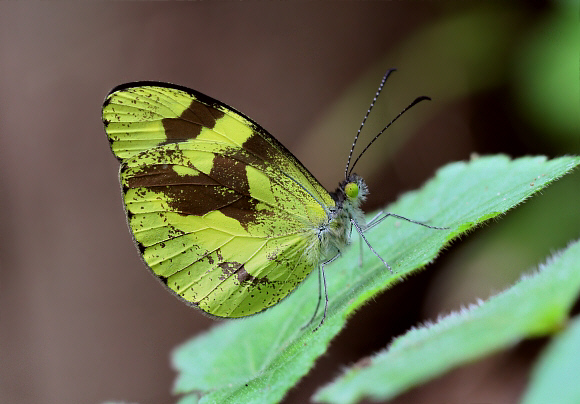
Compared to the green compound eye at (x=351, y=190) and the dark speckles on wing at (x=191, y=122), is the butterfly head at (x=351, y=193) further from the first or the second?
the dark speckles on wing at (x=191, y=122)

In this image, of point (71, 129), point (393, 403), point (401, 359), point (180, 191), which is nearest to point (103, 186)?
point (71, 129)

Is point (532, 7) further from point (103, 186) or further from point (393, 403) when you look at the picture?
point (103, 186)

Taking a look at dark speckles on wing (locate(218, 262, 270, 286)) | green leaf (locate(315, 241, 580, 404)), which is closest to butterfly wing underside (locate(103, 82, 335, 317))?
dark speckles on wing (locate(218, 262, 270, 286))

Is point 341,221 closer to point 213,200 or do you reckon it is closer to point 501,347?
point 213,200

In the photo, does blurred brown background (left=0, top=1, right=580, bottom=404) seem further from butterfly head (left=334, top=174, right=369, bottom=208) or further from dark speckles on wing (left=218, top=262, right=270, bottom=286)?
dark speckles on wing (left=218, top=262, right=270, bottom=286)

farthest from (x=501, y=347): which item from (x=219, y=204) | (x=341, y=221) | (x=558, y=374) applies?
(x=219, y=204)

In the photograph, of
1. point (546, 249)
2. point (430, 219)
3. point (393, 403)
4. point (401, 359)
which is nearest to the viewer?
point (401, 359)

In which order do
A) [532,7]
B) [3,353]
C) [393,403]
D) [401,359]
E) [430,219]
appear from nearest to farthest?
[401,359] → [430,219] → [393,403] → [532,7] → [3,353]
